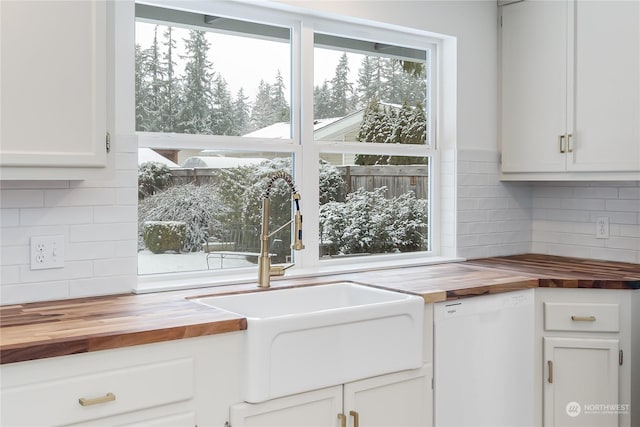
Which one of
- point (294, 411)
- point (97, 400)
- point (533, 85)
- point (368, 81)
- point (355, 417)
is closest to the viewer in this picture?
point (97, 400)

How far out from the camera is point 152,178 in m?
2.60

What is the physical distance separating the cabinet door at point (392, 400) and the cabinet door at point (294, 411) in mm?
56

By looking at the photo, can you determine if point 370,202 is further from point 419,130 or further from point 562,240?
point 562,240

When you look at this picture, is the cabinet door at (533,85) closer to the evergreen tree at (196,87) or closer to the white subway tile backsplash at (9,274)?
the evergreen tree at (196,87)

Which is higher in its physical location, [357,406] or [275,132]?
[275,132]

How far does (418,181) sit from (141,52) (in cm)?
160

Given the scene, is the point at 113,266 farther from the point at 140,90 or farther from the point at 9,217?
the point at 140,90

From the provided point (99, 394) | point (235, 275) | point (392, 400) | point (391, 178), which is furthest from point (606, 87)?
point (99, 394)

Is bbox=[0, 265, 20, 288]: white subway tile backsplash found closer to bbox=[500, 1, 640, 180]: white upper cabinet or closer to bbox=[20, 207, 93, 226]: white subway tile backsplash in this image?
bbox=[20, 207, 93, 226]: white subway tile backsplash

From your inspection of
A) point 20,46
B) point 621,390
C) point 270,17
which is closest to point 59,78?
point 20,46

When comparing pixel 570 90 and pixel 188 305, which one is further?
pixel 570 90

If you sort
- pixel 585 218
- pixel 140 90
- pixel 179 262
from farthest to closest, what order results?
pixel 585 218
pixel 179 262
pixel 140 90

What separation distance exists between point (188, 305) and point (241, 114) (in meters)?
0.99

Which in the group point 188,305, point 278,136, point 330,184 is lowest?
point 188,305
